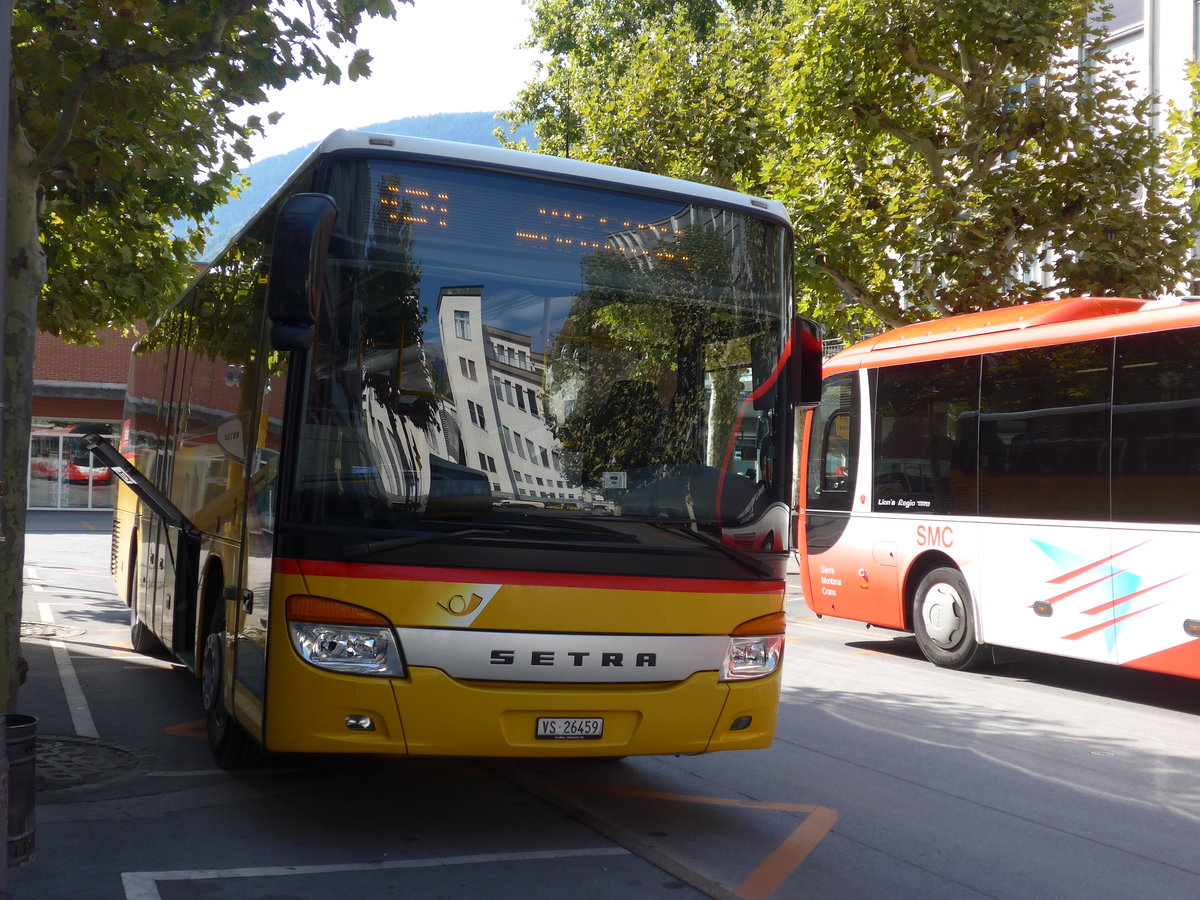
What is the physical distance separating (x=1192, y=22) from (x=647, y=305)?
931 inches

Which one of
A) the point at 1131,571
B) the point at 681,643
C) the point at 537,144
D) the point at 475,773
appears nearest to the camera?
the point at 681,643

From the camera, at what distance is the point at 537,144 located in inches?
1363

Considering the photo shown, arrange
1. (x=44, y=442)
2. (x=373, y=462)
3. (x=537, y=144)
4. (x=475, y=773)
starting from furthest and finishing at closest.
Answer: (x=44, y=442)
(x=537, y=144)
(x=475, y=773)
(x=373, y=462)

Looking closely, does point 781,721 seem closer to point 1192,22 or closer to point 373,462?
point 373,462

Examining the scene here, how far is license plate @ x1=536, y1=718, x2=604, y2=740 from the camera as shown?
550 cm

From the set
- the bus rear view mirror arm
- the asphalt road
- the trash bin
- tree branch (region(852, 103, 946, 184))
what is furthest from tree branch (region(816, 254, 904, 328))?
the trash bin

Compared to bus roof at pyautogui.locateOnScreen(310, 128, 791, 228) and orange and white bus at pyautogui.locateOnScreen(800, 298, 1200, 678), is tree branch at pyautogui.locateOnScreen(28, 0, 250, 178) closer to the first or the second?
bus roof at pyautogui.locateOnScreen(310, 128, 791, 228)

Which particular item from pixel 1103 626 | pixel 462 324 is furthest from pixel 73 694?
pixel 1103 626

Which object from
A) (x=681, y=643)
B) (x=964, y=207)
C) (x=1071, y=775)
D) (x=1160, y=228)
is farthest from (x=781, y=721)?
(x=1160, y=228)

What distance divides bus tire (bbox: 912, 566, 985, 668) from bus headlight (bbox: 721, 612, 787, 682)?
6.35m

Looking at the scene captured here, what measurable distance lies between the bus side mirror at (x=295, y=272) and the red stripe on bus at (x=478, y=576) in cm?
92

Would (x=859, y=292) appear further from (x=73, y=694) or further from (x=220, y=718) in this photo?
(x=220, y=718)

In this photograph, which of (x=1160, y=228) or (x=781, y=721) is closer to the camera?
(x=781, y=721)

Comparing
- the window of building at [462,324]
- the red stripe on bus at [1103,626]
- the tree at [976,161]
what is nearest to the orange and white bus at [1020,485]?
the red stripe on bus at [1103,626]
